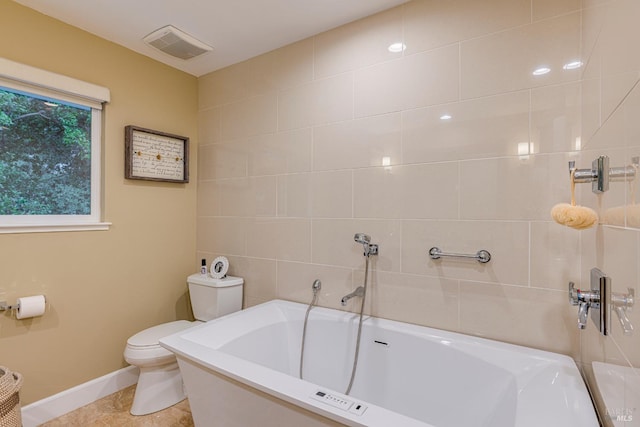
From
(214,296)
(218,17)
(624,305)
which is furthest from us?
(214,296)

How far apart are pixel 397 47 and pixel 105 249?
2347 millimetres

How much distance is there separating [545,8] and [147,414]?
10.3 feet

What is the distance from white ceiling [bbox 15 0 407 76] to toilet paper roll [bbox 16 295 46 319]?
172cm

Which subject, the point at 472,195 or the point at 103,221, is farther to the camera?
Answer: the point at 103,221

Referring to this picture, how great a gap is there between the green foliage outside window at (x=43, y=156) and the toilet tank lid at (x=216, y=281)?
877mm

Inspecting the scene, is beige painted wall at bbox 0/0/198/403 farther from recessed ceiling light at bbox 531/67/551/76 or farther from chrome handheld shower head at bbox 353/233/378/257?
recessed ceiling light at bbox 531/67/551/76

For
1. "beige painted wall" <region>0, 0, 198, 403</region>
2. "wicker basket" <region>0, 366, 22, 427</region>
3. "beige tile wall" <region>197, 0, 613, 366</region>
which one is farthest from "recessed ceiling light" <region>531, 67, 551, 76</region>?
"wicker basket" <region>0, 366, 22, 427</region>

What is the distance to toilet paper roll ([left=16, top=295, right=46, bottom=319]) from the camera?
1862 mm

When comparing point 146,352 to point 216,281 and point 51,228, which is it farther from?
point 51,228

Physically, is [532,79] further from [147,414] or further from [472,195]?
[147,414]

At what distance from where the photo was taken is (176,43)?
2.29 meters

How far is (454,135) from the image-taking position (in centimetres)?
172

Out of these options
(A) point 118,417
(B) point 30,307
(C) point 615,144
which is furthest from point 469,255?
(B) point 30,307

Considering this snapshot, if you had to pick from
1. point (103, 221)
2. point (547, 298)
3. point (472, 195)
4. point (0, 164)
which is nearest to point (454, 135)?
point (472, 195)
